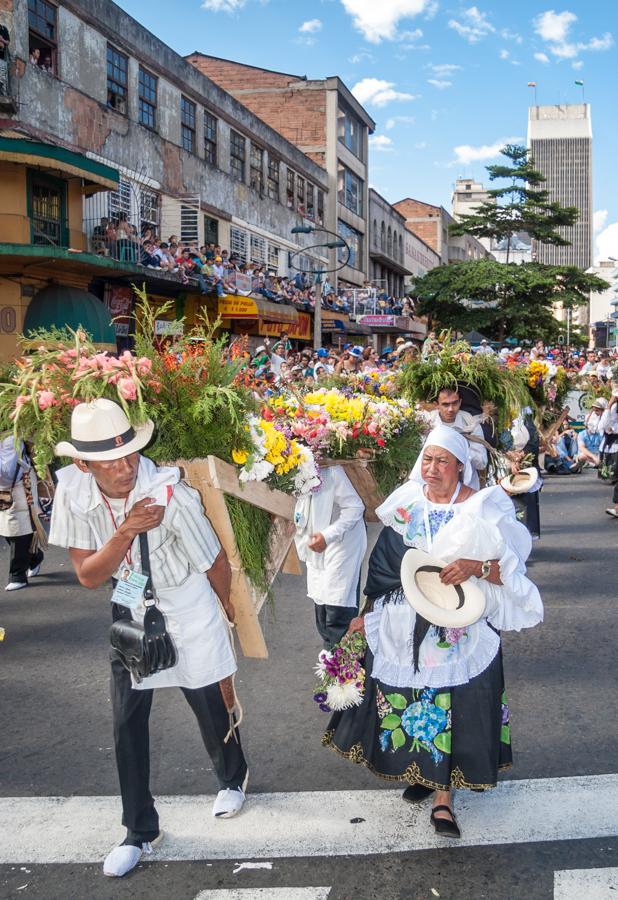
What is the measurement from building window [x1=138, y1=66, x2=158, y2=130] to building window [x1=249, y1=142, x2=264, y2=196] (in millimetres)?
7514

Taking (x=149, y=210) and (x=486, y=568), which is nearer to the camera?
(x=486, y=568)

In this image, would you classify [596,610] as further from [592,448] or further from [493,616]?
[592,448]

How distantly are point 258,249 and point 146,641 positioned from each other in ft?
94.9

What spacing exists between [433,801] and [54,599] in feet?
16.4

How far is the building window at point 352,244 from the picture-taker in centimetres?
4288

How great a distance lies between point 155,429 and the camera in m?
4.01

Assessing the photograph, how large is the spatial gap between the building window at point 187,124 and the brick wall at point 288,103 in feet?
56.8

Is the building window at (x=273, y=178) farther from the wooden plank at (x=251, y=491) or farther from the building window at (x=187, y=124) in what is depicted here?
the wooden plank at (x=251, y=491)

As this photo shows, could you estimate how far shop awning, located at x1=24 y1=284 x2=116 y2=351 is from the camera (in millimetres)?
17078

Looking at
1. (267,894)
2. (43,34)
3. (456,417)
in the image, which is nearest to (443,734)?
(267,894)

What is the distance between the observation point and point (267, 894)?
350cm

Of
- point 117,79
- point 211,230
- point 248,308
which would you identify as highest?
point 117,79

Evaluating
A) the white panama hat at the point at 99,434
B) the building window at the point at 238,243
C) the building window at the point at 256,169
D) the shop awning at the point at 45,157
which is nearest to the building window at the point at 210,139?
the building window at the point at 238,243

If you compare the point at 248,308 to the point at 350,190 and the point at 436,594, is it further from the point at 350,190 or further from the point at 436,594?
the point at 350,190
